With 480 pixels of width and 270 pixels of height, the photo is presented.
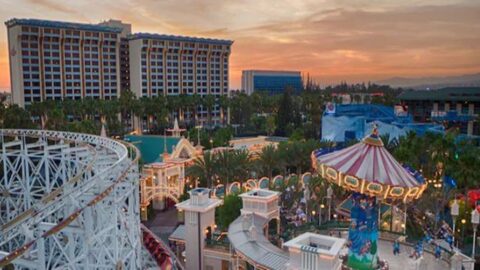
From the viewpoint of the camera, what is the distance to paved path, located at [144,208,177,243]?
1485 inches

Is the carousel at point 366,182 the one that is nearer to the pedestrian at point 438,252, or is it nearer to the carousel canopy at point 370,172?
the carousel canopy at point 370,172

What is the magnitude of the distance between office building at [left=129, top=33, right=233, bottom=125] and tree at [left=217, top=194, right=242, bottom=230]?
7674cm

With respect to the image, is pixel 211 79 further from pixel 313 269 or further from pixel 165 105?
pixel 313 269

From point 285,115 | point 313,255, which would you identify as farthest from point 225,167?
point 285,115

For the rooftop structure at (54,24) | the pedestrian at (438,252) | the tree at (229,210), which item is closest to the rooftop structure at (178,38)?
the rooftop structure at (54,24)

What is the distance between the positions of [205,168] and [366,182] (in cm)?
2212

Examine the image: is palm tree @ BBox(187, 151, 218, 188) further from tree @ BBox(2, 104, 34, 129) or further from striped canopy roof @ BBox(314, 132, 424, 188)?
tree @ BBox(2, 104, 34, 129)

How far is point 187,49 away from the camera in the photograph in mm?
123625

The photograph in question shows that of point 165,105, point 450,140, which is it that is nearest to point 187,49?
point 165,105

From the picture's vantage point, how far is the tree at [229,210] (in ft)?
108

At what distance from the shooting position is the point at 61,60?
4021 inches

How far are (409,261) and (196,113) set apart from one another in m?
91.8

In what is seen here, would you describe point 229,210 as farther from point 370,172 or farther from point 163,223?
point 370,172

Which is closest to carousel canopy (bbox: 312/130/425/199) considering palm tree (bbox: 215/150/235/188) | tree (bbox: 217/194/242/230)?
tree (bbox: 217/194/242/230)
